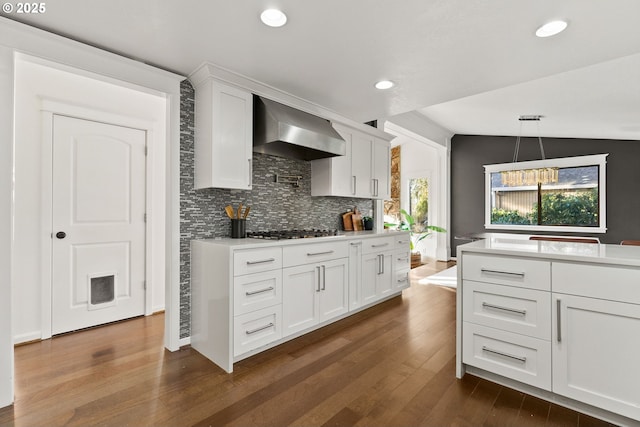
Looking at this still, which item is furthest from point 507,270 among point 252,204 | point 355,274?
point 252,204

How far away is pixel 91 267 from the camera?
3.01 metres

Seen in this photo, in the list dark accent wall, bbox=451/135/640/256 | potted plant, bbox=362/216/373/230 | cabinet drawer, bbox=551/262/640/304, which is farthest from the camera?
dark accent wall, bbox=451/135/640/256

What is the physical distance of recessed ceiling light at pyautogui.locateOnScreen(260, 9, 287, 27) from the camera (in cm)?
179

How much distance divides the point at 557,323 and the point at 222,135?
2.60 meters

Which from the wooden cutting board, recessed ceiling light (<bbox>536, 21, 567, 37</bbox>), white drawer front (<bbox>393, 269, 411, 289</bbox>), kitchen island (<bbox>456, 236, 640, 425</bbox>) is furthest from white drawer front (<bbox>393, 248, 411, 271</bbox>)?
recessed ceiling light (<bbox>536, 21, 567, 37</bbox>)

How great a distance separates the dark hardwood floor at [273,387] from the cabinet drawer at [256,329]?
13cm

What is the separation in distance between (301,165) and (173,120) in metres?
1.45

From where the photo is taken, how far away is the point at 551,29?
1938 mm

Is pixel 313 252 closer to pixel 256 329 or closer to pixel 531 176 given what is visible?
pixel 256 329

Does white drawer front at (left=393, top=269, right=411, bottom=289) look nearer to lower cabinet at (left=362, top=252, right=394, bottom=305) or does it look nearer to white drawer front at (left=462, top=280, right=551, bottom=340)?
lower cabinet at (left=362, top=252, right=394, bottom=305)

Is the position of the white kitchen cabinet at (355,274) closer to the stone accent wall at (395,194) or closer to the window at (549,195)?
the window at (549,195)

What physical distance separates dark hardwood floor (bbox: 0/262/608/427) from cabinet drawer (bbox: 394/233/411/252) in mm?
1263


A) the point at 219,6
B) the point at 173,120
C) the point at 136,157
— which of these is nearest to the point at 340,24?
the point at 219,6

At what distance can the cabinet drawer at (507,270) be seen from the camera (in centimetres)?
178
